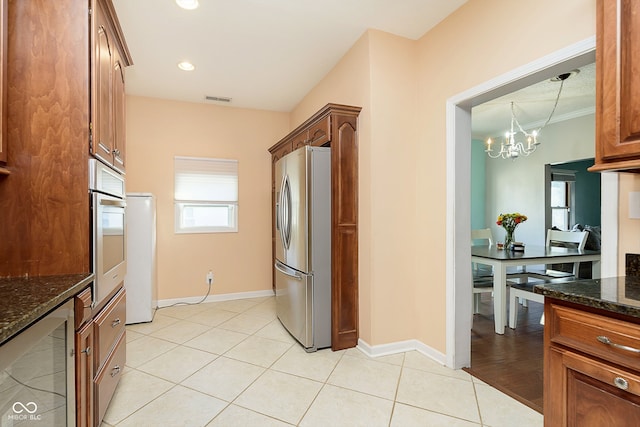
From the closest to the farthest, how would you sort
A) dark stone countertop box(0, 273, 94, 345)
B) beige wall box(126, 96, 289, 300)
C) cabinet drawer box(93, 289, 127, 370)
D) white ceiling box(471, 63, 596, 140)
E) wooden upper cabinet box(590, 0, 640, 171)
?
dark stone countertop box(0, 273, 94, 345), wooden upper cabinet box(590, 0, 640, 171), cabinet drawer box(93, 289, 127, 370), white ceiling box(471, 63, 596, 140), beige wall box(126, 96, 289, 300)

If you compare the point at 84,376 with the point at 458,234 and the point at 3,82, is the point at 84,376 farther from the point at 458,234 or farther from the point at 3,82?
the point at 458,234

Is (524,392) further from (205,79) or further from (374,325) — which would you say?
(205,79)

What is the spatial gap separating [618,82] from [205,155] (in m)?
4.12

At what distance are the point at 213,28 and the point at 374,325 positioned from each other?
110 inches

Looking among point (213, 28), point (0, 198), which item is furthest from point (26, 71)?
point (213, 28)

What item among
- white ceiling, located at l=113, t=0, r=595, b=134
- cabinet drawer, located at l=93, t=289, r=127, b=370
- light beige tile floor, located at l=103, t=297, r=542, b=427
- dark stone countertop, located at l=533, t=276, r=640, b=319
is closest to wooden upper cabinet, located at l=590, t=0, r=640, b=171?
dark stone countertop, located at l=533, t=276, r=640, b=319

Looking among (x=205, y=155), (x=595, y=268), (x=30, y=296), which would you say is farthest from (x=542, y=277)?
(x=205, y=155)

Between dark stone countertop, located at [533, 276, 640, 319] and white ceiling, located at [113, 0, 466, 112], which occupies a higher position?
white ceiling, located at [113, 0, 466, 112]

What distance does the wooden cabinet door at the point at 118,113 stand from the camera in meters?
1.89

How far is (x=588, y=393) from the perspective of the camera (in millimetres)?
1132

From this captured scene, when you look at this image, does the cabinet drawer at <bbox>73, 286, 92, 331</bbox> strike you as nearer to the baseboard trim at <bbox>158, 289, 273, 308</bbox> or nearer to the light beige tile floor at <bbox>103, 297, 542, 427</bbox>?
the light beige tile floor at <bbox>103, 297, 542, 427</bbox>

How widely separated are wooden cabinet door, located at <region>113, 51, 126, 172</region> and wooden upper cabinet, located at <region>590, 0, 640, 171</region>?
96.1 inches

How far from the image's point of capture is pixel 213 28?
8.63 ft

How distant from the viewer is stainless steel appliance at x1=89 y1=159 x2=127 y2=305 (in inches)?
57.6
